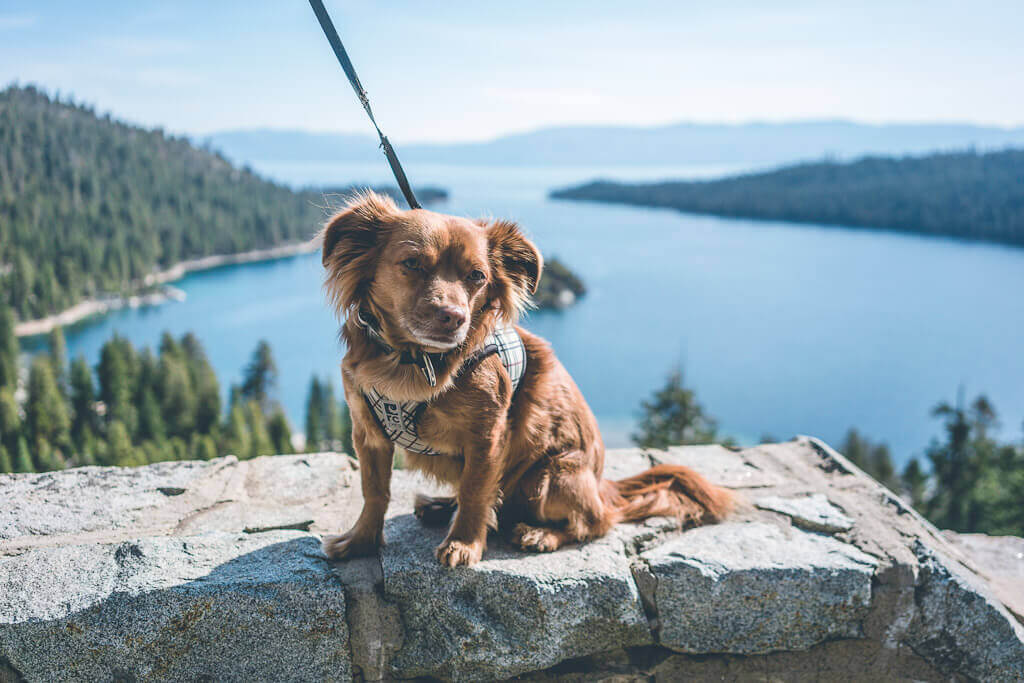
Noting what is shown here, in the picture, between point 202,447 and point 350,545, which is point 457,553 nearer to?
point 350,545

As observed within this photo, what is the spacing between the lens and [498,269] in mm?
2918

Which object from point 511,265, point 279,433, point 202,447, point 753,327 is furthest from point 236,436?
point 753,327

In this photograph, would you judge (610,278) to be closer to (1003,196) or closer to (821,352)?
(821,352)

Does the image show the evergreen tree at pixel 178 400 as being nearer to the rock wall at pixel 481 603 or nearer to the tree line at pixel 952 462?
the tree line at pixel 952 462

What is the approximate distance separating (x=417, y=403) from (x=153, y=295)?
10446cm

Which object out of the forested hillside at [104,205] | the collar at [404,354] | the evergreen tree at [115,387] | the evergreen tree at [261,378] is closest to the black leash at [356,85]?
the collar at [404,354]

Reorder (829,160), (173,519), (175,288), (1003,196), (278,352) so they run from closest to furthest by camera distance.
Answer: (173,519), (278,352), (175,288), (1003,196), (829,160)

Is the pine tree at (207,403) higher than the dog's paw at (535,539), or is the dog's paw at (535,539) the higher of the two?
the dog's paw at (535,539)

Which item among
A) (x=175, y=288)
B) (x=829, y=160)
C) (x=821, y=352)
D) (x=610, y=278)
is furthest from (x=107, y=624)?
(x=829, y=160)

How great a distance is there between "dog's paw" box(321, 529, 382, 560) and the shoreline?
59.7 metres

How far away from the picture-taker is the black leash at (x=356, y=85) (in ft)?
8.98

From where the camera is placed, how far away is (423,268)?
8.64ft

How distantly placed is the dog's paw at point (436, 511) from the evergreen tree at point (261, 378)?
56265 millimetres

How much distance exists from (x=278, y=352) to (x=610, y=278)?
46.3 m
